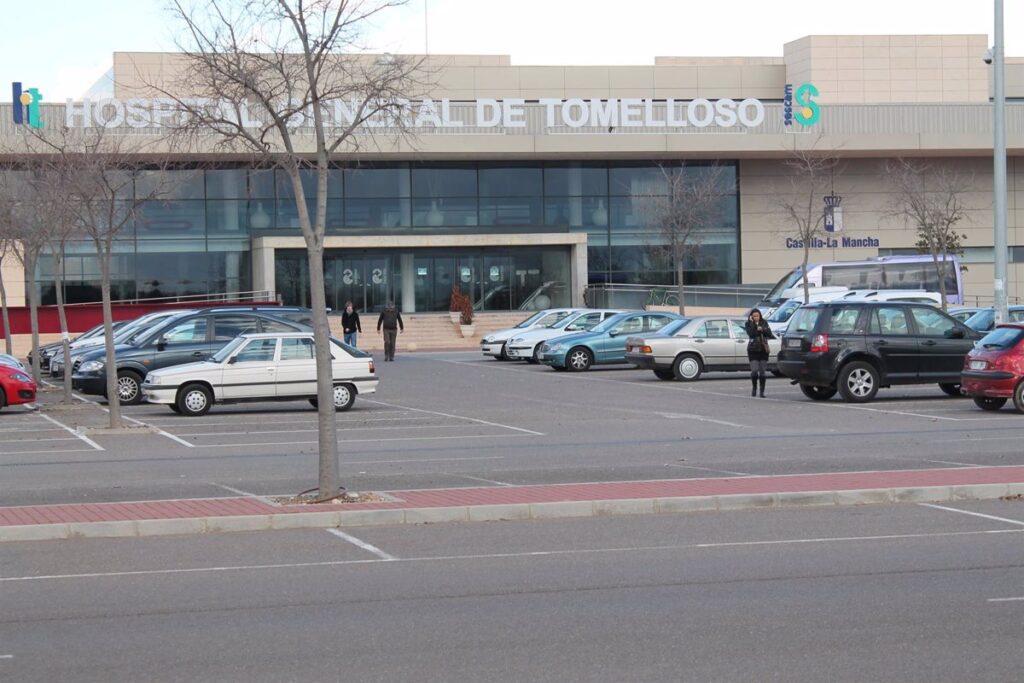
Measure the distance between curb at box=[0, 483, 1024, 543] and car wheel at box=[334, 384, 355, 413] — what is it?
13.3 meters

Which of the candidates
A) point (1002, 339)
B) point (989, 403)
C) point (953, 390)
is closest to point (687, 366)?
point (953, 390)

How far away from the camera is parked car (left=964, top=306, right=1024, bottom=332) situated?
107 ft

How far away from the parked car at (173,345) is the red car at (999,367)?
42.0ft

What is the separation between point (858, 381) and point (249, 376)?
36.5ft

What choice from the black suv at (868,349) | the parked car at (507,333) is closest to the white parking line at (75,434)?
the black suv at (868,349)

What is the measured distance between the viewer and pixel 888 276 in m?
51.0

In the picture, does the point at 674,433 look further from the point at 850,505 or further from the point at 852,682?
the point at 852,682

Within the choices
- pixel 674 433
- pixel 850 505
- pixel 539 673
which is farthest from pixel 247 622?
pixel 674 433

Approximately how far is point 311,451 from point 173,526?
7150 millimetres

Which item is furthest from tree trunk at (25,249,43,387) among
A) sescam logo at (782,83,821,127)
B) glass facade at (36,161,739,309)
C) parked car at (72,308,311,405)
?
sescam logo at (782,83,821,127)

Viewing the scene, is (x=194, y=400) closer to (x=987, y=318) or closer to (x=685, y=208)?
(x=987, y=318)

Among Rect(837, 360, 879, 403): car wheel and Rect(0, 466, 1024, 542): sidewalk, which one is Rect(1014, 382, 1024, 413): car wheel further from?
Rect(0, 466, 1024, 542): sidewalk

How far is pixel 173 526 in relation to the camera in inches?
468

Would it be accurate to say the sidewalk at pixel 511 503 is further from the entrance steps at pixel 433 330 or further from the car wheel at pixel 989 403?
the entrance steps at pixel 433 330
